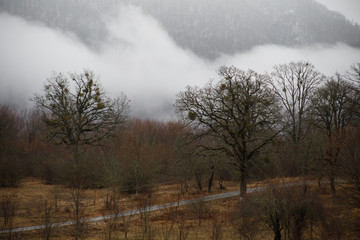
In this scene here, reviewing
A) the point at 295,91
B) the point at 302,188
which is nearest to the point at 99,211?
the point at 302,188

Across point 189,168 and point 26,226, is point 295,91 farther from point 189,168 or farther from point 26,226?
point 26,226

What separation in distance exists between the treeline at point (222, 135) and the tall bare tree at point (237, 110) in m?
0.07

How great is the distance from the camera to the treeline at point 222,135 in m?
18.7

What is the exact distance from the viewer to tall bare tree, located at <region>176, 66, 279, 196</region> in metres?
19.1

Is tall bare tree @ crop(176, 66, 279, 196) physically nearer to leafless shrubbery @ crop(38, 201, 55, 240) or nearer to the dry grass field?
the dry grass field

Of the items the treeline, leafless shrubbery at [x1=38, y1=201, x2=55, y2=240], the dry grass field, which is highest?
the treeline

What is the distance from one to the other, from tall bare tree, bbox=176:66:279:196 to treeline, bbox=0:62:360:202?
0.07 meters

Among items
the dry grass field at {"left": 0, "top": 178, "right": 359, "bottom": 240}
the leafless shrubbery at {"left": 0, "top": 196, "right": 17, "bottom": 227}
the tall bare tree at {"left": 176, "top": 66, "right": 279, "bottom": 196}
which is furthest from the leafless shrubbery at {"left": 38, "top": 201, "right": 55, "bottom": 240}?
the tall bare tree at {"left": 176, "top": 66, "right": 279, "bottom": 196}

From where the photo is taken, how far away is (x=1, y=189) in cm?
2736

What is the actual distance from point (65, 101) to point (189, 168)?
1485 centimetres

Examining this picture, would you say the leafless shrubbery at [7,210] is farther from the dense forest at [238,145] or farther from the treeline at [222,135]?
the treeline at [222,135]

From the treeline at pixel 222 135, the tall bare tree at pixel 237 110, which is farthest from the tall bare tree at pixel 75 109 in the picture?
the tall bare tree at pixel 237 110

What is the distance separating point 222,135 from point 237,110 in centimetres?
219

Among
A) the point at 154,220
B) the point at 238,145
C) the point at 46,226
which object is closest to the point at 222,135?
the point at 238,145
